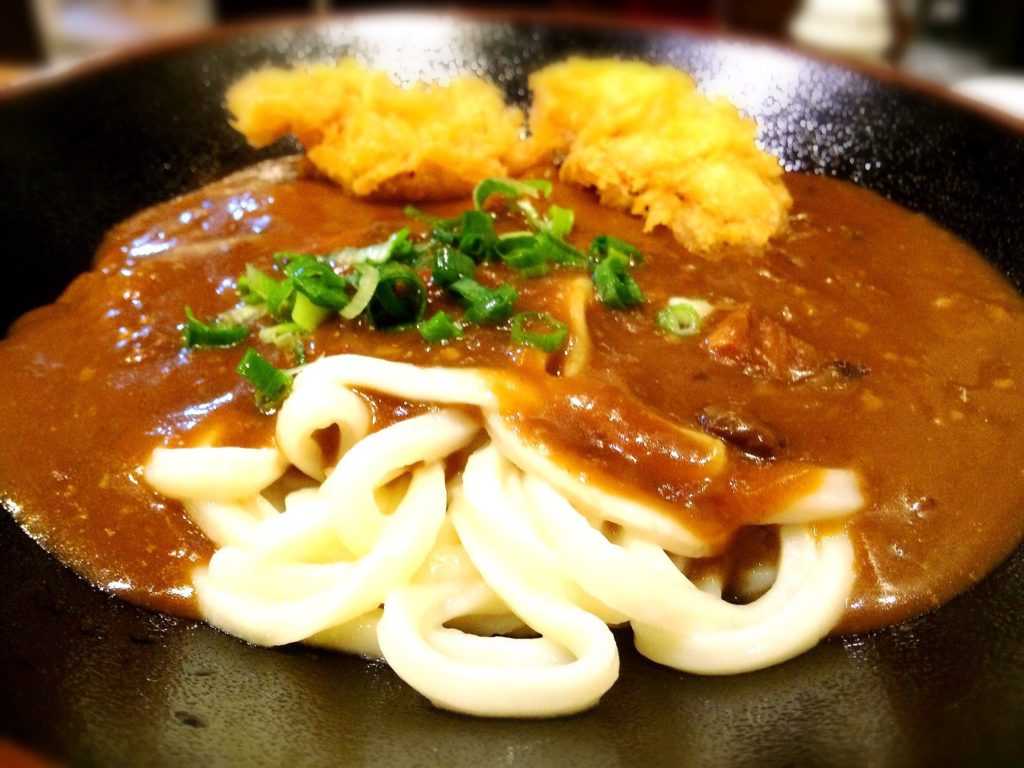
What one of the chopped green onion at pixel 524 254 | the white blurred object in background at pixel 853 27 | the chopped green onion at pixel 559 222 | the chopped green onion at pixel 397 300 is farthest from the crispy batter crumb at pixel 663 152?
A: the white blurred object in background at pixel 853 27

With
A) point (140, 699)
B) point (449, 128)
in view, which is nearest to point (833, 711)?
point (140, 699)

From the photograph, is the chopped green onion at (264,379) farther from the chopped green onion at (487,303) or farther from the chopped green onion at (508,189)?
the chopped green onion at (508,189)

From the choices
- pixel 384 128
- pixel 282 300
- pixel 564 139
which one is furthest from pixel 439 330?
pixel 564 139

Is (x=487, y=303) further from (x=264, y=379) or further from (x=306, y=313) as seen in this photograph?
(x=264, y=379)

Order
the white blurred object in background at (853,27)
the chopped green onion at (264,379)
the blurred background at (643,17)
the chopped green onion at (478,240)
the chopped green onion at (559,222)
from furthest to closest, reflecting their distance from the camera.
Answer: the blurred background at (643,17)
the white blurred object in background at (853,27)
the chopped green onion at (559,222)
the chopped green onion at (478,240)
the chopped green onion at (264,379)

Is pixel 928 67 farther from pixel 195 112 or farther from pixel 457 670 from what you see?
pixel 457 670
